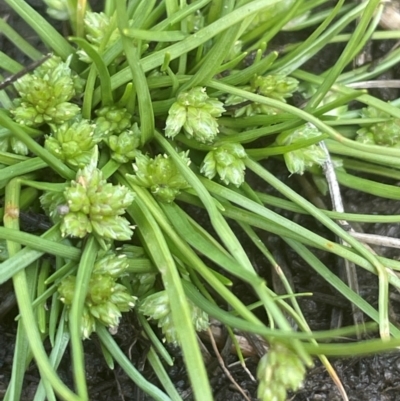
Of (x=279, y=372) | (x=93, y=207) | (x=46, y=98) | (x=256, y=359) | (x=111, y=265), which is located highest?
(x=46, y=98)

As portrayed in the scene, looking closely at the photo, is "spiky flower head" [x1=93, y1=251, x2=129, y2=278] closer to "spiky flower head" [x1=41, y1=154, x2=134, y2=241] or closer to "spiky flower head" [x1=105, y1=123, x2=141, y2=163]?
"spiky flower head" [x1=41, y1=154, x2=134, y2=241]

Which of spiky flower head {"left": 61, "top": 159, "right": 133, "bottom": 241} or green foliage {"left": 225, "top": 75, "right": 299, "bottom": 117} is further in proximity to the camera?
green foliage {"left": 225, "top": 75, "right": 299, "bottom": 117}

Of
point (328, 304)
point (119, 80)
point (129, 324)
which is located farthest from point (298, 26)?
point (129, 324)

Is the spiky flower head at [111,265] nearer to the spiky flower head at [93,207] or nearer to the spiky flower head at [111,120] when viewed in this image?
the spiky flower head at [93,207]

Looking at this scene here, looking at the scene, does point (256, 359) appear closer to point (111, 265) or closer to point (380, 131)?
point (111, 265)

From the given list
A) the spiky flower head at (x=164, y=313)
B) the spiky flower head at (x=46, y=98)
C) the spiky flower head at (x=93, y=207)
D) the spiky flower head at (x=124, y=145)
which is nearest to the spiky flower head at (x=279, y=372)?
the spiky flower head at (x=164, y=313)

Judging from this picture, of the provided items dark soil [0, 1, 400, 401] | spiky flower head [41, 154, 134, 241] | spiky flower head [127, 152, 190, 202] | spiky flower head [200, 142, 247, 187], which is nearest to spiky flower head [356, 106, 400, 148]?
dark soil [0, 1, 400, 401]

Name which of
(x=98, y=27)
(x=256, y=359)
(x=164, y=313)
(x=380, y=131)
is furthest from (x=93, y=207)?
(x=380, y=131)
